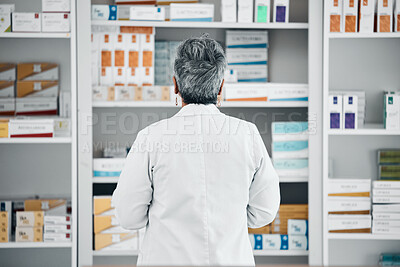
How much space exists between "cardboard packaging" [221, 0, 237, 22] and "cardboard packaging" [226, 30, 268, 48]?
258 mm

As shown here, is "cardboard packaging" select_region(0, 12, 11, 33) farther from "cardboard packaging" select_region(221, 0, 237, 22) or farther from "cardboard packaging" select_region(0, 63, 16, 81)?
"cardboard packaging" select_region(221, 0, 237, 22)

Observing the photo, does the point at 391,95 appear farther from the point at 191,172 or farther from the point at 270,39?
the point at 191,172

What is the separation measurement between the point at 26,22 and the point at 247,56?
4.42 feet

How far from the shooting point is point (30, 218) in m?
2.56

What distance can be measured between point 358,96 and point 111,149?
1.56m

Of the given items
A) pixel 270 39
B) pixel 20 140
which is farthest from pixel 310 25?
pixel 20 140

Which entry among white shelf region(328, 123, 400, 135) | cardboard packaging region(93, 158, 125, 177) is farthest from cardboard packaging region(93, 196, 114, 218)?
white shelf region(328, 123, 400, 135)

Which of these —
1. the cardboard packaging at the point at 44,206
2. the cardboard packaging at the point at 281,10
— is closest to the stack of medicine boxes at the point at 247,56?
the cardboard packaging at the point at 281,10

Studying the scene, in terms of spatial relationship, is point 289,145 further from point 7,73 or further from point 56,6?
point 7,73

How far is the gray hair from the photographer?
1533 mm

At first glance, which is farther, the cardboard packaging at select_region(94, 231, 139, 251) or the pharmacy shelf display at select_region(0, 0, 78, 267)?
the pharmacy shelf display at select_region(0, 0, 78, 267)

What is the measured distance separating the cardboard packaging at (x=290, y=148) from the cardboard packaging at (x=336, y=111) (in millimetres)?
197

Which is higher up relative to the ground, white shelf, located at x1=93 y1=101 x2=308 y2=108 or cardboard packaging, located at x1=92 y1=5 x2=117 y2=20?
cardboard packaging, located at x1=92 y1=5 x2=117 y2=20

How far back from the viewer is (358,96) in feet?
8.83
